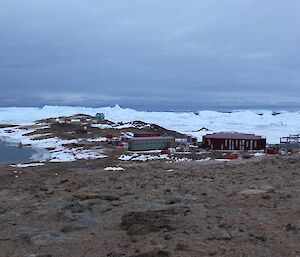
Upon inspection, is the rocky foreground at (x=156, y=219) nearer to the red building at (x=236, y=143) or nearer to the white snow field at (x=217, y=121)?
the red building at (x=236, y=143)

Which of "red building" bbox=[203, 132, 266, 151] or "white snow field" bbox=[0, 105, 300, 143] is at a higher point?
"white snow field" bbox=[0, 105, 300, 143]

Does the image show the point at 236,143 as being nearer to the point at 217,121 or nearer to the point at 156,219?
the point at 156,219

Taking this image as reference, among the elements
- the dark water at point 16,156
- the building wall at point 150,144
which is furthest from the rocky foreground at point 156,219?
the building wall at point 150,144

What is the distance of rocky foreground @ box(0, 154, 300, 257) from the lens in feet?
19.7

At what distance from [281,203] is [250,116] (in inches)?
4175

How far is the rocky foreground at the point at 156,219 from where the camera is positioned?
600 cm

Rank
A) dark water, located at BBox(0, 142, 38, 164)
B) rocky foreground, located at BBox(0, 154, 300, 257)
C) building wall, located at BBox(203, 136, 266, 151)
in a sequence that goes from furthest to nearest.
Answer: building wall, located at BBox(203, 136, 266, 151) < dark water, located at BBox(0, 142, 38, 164) < rocky foreground, located at BBox(0, 154, 300, 257)

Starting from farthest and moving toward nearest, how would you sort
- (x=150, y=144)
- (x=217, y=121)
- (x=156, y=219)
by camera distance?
(x=217, y=121) < (x=150, y=144) < (x=156, y=219)

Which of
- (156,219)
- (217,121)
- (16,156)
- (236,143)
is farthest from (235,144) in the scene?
(217,121)

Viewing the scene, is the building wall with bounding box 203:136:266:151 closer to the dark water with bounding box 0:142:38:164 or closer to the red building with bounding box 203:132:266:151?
the red building with bounding box 203:132:266:151

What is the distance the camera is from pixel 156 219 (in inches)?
278

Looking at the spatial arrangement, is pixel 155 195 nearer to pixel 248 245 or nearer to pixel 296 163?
pixel 248 245

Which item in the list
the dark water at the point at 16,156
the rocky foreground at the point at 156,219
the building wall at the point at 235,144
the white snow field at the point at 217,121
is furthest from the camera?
the white snow field at the point at 217,121

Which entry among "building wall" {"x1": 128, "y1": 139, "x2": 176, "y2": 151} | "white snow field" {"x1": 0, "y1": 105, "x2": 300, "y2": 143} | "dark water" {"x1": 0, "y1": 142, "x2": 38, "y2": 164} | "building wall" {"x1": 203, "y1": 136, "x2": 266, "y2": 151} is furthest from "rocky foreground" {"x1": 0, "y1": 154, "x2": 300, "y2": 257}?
"white snow field" {"x1": 0, "y1": 105, "x2": 300, "y2": 143}
